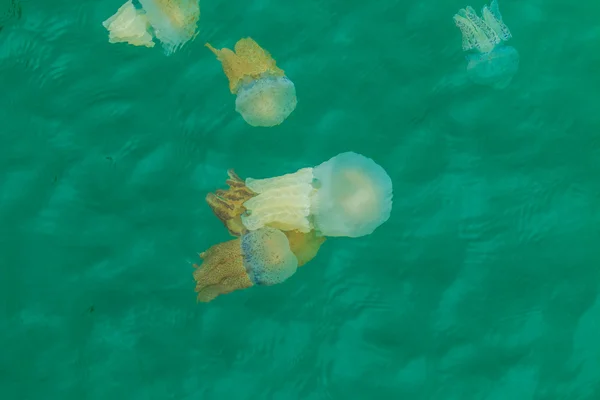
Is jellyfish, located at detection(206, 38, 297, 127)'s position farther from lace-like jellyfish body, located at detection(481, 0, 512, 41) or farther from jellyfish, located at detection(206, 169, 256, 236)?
lace-like jellyfish body, located at detection(481, 0, 512, 41)

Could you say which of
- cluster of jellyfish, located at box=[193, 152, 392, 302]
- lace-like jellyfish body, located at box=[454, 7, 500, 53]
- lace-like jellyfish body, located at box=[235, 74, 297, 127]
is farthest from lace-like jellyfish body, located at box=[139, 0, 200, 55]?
lace-like jellyfish body, located at box=[454, 7, 500, 53]

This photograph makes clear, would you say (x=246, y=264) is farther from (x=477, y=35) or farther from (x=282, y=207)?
(x=477, y=35)

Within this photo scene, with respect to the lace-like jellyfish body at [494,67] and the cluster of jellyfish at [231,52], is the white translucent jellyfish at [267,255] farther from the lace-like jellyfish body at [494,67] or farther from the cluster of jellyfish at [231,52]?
the lace-like jellyfish body at [494,67]

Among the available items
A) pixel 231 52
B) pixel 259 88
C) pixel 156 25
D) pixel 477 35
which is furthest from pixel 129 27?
pixel 477 35

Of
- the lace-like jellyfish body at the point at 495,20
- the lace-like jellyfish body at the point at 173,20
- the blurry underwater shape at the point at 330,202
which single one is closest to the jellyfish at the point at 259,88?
the lace-like jellyfish body at the point at 173,20

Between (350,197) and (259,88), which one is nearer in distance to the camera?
(350,197)

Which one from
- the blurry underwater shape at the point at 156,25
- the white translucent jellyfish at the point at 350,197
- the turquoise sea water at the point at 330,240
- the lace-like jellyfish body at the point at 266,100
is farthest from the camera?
the blurry underwater shape at the point at 156,25
